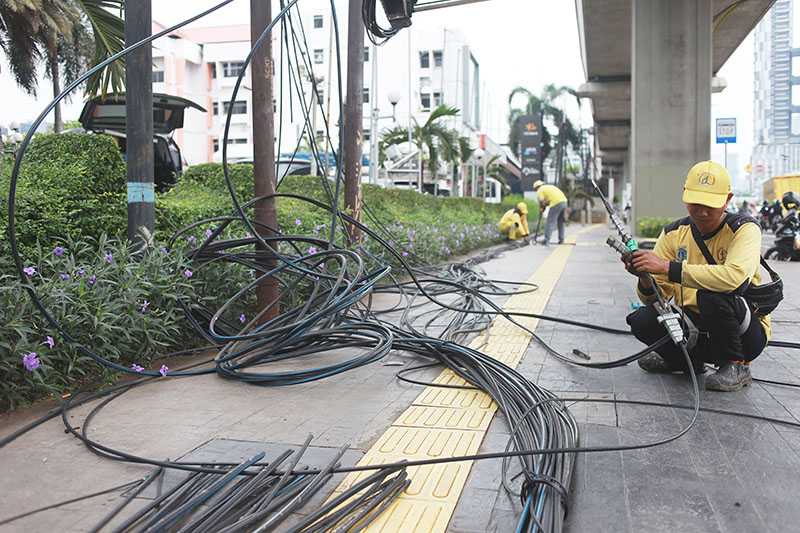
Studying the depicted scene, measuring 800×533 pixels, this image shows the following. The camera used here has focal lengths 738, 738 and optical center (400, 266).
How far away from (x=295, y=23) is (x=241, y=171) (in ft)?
8.07

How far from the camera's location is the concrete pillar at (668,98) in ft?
55.5

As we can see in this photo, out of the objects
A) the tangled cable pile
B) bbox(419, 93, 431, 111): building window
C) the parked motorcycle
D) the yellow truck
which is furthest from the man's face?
bbox(419, 93, 431, 111): building window

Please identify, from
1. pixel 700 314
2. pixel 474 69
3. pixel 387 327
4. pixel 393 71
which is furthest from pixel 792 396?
pixel 474 69

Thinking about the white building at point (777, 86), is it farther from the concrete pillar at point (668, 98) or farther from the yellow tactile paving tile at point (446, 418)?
the yellow tactile paving tile at point (446, 418)

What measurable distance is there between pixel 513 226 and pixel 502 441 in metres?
16.5

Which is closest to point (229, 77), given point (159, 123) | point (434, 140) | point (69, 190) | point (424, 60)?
point (424, 60)

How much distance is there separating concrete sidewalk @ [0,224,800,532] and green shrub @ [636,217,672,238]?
37.7 ft

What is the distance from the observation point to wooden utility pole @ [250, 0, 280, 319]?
5.77 m

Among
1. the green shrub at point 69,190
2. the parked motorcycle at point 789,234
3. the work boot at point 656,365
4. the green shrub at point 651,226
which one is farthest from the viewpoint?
the green shrub at point 651,226

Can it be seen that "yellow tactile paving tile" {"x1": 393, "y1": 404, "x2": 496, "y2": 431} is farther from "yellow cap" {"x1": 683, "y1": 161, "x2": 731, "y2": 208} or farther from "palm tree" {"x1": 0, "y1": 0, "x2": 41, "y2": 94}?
"palm tree" {"x1": 0, "y1": 0, "x2": 41, "y2": 94}

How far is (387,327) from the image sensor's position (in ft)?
17.5

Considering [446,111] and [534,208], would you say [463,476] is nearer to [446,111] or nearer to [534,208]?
[446,111]

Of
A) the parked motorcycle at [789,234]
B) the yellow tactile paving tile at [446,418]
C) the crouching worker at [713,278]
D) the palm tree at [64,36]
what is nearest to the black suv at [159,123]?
the palm tree at [64,36]

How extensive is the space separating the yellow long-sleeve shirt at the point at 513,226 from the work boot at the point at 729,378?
50.8ft
